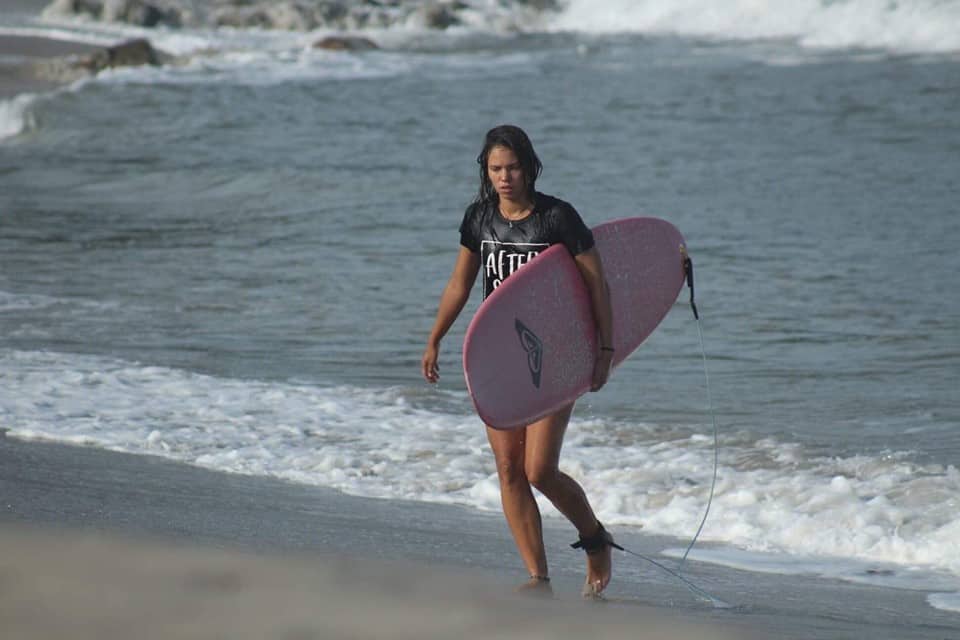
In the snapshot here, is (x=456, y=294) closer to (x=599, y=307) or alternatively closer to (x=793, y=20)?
(x=599, y=307)

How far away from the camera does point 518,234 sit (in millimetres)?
4625

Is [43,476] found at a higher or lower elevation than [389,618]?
lower

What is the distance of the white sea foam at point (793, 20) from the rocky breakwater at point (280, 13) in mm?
3303

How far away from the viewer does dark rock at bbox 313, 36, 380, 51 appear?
1380 inches

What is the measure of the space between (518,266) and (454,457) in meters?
2.56

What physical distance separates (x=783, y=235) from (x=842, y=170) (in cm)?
443

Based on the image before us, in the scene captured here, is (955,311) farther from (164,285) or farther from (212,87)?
(212,87)

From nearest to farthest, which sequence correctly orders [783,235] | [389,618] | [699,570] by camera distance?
[389,618], [699,570], [783,235]

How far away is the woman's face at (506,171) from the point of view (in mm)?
4465

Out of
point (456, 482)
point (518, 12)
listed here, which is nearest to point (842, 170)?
point (456, 482)

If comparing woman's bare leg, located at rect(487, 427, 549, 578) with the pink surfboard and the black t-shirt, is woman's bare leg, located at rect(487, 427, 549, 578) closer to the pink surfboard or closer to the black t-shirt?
the pink surfboard

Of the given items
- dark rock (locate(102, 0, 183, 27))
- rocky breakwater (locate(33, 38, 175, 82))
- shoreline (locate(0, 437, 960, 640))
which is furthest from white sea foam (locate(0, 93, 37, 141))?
dark rock (locate(102, 0, 183, 27))

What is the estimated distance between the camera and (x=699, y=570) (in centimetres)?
537

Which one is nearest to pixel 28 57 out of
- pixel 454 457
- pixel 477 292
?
pixel 477 292
